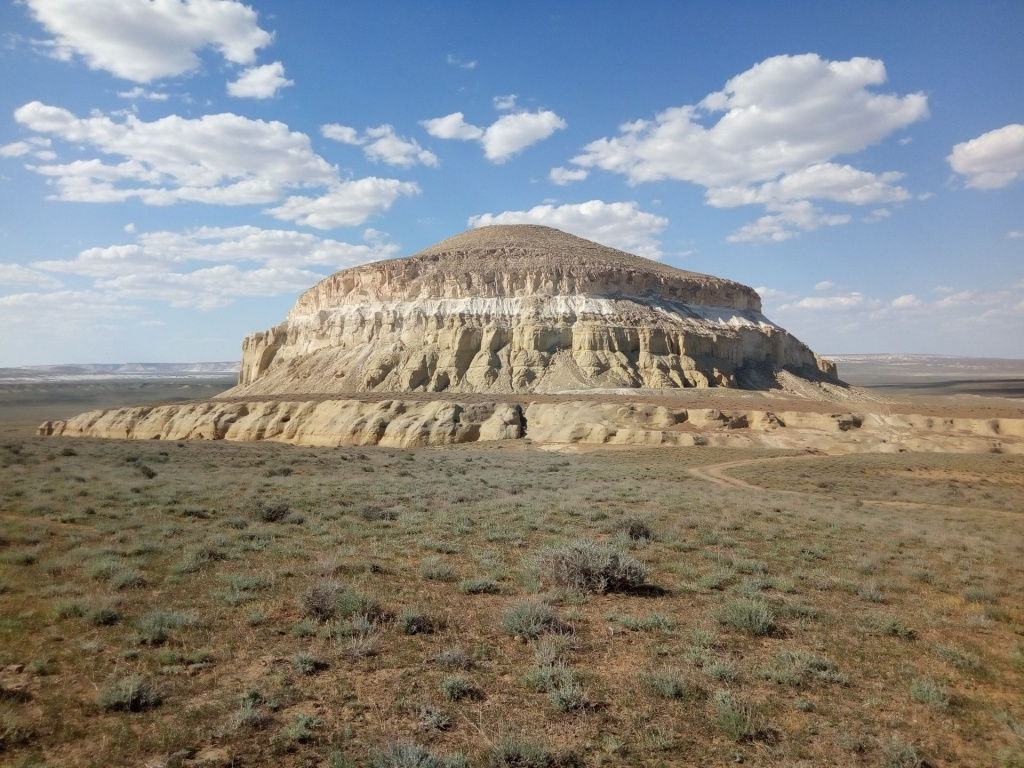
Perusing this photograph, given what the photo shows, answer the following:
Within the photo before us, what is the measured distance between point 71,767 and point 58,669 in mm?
1931

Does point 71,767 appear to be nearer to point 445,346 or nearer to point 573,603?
point 573,603

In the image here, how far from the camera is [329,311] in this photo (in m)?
81.9

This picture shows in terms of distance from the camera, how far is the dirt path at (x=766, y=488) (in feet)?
66.9

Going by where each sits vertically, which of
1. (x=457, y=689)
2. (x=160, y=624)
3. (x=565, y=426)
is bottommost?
(x=565, y=426)

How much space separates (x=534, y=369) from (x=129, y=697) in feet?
202

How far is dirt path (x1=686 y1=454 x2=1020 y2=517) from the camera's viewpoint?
66.9 ft

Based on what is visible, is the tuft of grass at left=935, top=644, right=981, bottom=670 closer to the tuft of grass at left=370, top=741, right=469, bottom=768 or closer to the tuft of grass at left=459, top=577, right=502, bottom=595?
the tuft of grass at left=459, top=577, right=502, bottom=595

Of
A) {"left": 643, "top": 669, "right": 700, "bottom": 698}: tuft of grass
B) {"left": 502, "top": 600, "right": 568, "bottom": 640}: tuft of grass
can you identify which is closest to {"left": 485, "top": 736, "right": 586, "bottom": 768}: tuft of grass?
{"left": 643, "top": 669, "right": 700, "bottom": 698}: tuft of grass

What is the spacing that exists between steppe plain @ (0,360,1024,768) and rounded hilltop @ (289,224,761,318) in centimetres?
6311

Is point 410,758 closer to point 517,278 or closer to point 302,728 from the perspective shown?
point 302,728

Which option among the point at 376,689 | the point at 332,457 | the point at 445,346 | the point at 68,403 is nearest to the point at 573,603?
the point at 376,689

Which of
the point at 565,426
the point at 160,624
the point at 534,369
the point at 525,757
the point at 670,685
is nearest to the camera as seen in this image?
the point at 525,757

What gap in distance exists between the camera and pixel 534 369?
218 feet

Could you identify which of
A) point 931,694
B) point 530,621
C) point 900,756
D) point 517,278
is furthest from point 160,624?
point 517,278
